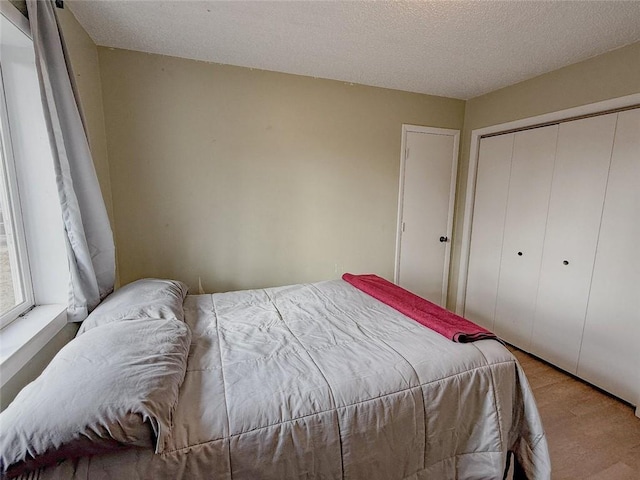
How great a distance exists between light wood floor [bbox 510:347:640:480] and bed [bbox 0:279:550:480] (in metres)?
0.47

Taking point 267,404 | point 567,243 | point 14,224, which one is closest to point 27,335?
point 14,224

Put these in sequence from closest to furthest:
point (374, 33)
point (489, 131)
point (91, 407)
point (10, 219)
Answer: point (91, 407), point (10, 219), point (374, 33), point (489, 131)

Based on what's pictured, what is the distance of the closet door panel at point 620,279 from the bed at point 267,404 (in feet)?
4.33

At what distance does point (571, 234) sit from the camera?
2373 mm

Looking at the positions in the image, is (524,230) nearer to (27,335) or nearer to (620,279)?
(620,279)

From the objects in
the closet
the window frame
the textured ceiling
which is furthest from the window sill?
the closet

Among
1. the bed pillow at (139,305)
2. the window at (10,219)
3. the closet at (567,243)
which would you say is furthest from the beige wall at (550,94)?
the window at (10,219)

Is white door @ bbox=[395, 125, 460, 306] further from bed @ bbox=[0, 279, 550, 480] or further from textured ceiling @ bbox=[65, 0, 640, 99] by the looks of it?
bed @ bbox=[0, 279, 550, 480]

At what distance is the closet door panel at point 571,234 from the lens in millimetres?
2205

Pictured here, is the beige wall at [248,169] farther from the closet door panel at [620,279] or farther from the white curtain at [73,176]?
the closet door panel at [620,279]

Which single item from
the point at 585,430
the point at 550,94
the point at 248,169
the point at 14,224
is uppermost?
the point at 550,94

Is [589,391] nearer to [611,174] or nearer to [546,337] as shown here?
[546,337]

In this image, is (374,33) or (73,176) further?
(374,33)

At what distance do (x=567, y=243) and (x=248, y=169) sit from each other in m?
2.61
